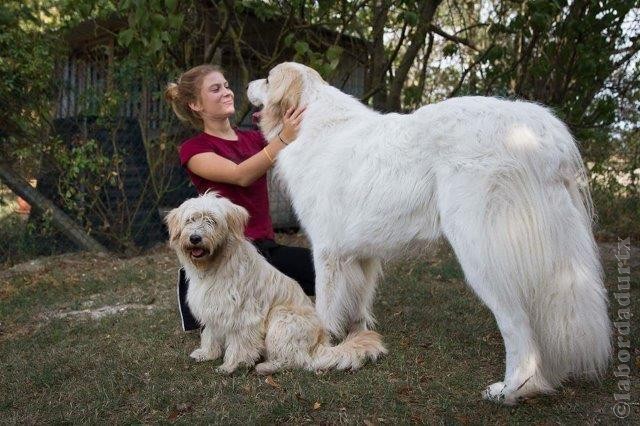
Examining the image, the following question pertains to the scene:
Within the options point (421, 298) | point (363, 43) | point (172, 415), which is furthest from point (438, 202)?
point (363, 43)

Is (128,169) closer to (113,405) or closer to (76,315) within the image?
(76,315)

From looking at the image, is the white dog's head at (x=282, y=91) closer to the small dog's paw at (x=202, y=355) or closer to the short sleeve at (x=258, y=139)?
the short sleeve at (x=258, y=139)

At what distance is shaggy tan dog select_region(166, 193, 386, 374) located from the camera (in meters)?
3.68

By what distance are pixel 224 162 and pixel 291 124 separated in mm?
540

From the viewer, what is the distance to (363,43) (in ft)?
27.8

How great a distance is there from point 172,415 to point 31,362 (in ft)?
4.85

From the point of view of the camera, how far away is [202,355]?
4.04 metres

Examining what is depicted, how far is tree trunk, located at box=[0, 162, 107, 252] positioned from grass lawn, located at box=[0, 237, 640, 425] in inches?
80.9

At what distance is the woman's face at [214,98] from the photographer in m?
4.45

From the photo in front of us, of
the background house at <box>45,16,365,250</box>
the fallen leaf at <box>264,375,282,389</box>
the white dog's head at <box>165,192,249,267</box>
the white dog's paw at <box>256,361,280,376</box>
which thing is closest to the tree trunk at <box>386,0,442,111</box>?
the background house at <box>45,16,365,250</box>

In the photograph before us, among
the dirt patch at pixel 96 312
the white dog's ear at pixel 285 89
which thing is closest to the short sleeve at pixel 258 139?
the white dog's ear at pixel 285 89

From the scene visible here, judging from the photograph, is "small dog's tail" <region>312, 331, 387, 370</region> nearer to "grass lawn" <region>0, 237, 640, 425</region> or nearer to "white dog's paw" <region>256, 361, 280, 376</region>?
"grass lawn" <region>0, 237, 640, 425</region>

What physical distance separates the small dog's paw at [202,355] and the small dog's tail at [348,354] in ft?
2.37

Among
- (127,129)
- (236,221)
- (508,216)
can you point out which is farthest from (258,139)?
(127,129)
